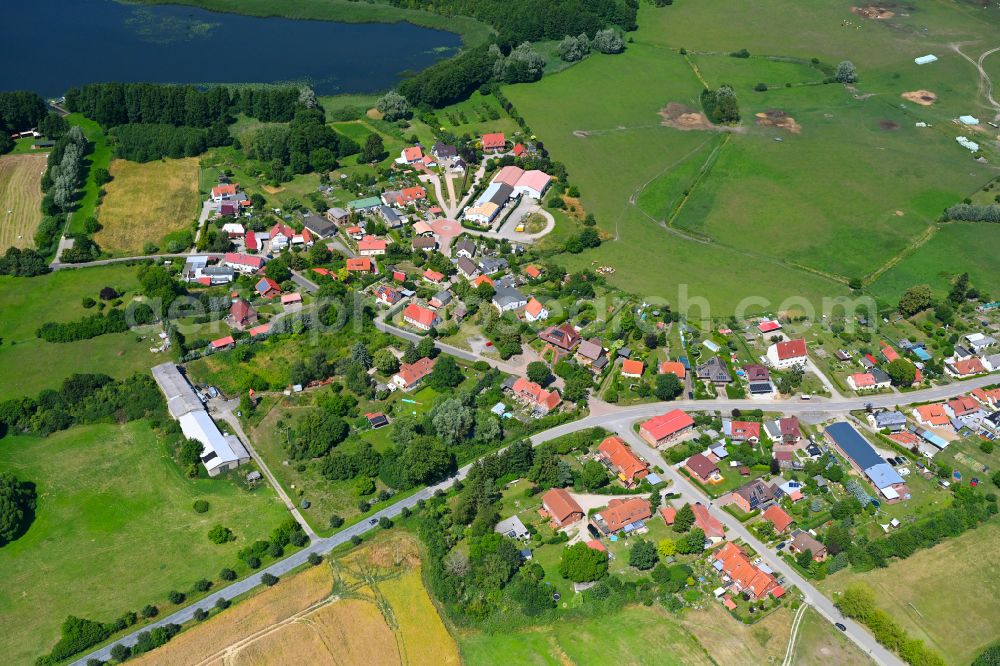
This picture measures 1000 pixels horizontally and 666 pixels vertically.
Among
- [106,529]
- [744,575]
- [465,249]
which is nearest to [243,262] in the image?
[465,249]

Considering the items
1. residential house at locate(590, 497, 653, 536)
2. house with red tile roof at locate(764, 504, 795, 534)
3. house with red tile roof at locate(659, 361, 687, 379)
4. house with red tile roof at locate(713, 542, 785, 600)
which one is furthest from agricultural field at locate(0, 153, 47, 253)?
house with red tile roof at locate(764, 504, 795, 534)

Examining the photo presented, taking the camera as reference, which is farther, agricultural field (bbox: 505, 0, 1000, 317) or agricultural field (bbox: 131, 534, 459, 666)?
agricultural field (bbox: 505, 0, 1000, 317)

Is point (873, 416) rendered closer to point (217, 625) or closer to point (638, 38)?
point (217, 625)

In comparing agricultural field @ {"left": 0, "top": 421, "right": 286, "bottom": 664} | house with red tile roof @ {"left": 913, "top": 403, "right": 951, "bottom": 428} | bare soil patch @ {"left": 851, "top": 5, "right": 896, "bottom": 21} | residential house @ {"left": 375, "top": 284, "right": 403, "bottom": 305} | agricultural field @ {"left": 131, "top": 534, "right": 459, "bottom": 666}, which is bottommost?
agricultural field @ {"left": 0, "top": 421, "right": 286, "bottom": 664}

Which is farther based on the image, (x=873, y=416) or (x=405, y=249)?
(x=405, y=249)

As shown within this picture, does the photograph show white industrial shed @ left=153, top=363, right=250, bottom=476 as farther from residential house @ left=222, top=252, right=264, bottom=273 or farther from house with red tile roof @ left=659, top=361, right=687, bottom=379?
house with red tile roof @ left=659, top=361, right=687, bottom=379

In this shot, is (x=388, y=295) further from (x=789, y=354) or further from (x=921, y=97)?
(x=921, y=97)

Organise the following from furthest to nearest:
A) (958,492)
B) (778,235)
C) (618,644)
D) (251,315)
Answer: (778,235) < (251,315) < (958,492) < (618,644)

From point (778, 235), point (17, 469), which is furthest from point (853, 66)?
point (17, 469)
